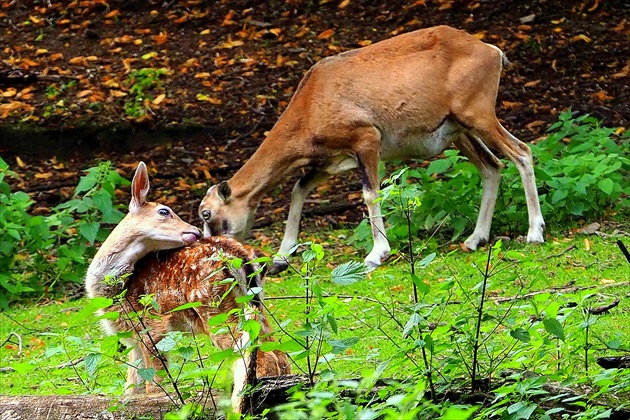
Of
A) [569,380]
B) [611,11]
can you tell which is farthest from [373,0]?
[569,380]

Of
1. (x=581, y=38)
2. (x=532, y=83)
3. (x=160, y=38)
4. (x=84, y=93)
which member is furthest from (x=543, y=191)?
(x=160, y=38)

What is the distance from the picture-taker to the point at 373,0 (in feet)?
57.2

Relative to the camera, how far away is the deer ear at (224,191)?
36.6 ft

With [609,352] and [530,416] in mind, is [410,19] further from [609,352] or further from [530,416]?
[530,416]

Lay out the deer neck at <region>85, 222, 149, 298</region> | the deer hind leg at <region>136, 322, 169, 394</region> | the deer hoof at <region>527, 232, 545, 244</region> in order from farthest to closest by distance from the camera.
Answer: the deer hoof at <region>527, 232, 545, 244</region>, the deer neck at <region>85, 222, 149, 298</region>, the deer hind leg at <region>136, 322, 169, 394</region>

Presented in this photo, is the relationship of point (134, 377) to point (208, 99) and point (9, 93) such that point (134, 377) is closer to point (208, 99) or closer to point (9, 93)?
point (208, 99)

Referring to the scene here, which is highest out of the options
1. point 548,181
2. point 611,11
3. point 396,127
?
point 396,127

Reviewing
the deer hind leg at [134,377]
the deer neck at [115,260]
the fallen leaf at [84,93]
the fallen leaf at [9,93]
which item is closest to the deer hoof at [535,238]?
the deer neck at [115,260]

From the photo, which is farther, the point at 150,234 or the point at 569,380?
the point at 150,234

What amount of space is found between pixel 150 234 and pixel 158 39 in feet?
34.7

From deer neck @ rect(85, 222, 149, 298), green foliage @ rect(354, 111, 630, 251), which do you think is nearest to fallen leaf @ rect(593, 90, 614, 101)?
green foliage @ rect(354, 111, 630, 251)

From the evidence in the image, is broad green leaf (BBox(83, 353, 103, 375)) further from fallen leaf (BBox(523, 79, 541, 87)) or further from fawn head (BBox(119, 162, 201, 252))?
fallen leaf (BBox(523, 79, 541, 87))

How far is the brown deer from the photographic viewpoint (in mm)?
5965

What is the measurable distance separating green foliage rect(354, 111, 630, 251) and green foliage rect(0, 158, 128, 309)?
2.60m
